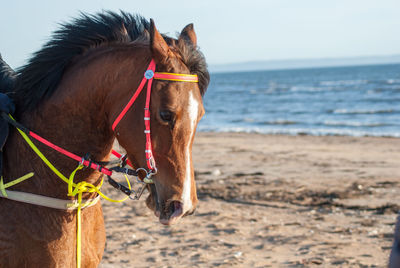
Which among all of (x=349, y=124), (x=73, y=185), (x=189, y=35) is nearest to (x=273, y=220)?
(x=189, y=35)

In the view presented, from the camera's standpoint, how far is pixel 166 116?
2.40 metres

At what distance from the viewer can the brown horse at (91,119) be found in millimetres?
2418

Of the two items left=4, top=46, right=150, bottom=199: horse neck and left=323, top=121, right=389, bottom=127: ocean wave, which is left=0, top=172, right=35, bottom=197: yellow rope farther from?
left=323, top=121, right=389, bottom=127: ocean wave

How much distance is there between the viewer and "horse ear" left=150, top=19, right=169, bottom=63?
240 cm

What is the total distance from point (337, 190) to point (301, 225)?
2.22 m

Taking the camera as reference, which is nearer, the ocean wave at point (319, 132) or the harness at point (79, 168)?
the harness at point (79, 168)

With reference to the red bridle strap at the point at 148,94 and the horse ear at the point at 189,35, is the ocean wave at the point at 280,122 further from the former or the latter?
the red bridle strap at the point at 148,94

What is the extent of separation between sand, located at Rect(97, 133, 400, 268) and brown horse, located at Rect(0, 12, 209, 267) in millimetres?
2760

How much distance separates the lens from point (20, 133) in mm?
2658

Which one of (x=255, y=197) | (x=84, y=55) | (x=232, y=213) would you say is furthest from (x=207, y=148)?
(x=84, y=55)

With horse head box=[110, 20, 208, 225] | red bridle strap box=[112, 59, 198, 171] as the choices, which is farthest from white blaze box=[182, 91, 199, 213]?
red bridle strap box=[112, 59, 198, 171]

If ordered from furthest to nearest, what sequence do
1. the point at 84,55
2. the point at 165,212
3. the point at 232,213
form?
1. the point at 232,213
2. the point at 84,55
3. the point at 165,212

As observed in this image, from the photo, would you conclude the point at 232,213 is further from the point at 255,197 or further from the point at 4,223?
the point at 4,223

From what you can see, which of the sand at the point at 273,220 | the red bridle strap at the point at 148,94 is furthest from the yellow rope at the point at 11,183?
the sand at the point at 273,220
